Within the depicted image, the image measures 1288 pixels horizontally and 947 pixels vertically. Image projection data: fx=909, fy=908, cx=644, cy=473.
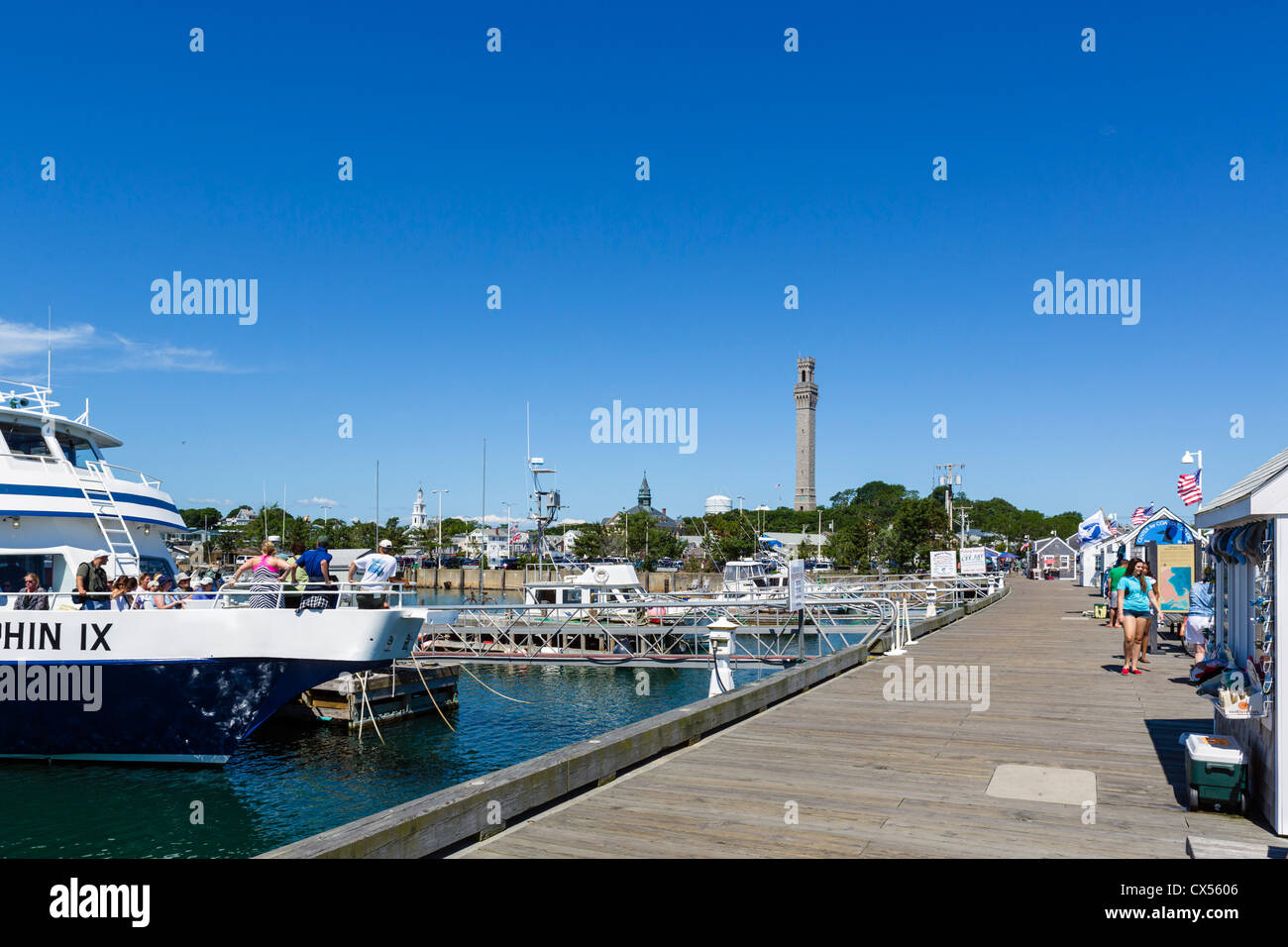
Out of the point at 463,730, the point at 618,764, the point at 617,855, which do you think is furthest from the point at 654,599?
the point at 617,855

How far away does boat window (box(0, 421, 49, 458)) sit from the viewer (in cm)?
1881

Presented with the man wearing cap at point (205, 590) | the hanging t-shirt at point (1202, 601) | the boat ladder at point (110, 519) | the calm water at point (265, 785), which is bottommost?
the calm water at point (265, 785)

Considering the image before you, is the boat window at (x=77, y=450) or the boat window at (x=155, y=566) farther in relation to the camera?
the boat window at (x=77, y=450)

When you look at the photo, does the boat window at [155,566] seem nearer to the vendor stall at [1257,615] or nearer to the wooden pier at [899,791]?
the wooden pier at [899,791]

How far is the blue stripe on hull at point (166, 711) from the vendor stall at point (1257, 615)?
13314mm

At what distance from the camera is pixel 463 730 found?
24266 millimetres

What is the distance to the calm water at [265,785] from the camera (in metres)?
14.4

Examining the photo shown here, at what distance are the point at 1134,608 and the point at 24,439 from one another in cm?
2178

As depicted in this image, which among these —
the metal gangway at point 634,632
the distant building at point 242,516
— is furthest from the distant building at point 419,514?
the metal gangway at point 634,632

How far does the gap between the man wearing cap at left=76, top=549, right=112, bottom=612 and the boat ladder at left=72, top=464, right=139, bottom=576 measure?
216 cm

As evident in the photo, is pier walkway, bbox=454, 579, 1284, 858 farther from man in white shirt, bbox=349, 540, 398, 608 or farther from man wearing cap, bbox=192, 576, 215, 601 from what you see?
man wearing cap, bbox=192, 576, 215, 601

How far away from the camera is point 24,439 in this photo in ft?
62.6
